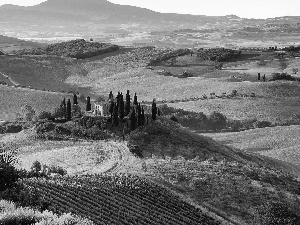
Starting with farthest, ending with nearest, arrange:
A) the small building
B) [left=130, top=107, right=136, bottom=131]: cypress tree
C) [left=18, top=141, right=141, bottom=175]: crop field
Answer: the small building, [left=130, top=107, right=136, bottom=131]: cypress tree, [left=18, top=141, right=141, bottom=175]: crop field

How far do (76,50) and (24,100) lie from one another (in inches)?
2823

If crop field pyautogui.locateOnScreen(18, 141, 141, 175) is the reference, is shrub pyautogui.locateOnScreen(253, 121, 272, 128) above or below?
below

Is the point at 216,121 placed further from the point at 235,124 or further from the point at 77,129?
the point at 77,129

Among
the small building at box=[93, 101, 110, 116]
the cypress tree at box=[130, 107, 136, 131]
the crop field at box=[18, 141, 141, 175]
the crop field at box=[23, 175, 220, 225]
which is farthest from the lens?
the small building at box=[93, 101, 110, 116]

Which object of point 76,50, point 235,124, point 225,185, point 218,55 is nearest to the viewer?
point 225,185

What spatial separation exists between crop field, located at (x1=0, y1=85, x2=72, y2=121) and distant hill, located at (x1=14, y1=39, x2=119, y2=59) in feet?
189

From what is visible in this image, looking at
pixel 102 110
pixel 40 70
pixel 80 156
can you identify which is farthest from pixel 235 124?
pixel 40 70

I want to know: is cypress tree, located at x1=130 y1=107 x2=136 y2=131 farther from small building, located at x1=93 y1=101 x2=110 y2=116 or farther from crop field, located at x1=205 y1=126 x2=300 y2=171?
crop field, located at x1=205 y1=126 x2=300 y2=171

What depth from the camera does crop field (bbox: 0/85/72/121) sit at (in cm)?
7588

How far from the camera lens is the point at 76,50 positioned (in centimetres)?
15075

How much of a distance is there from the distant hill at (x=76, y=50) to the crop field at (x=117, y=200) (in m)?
114

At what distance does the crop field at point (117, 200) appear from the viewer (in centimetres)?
2614

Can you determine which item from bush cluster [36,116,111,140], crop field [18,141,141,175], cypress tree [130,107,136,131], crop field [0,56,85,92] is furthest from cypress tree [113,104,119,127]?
crop field [0,56,85,92]

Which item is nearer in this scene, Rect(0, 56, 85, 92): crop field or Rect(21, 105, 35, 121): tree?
Rect(21, 105, 35, 121): tree
